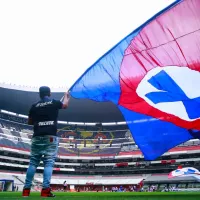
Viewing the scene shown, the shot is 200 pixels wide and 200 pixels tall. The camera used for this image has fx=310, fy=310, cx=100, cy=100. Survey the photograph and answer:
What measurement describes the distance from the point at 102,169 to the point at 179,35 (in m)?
48.1

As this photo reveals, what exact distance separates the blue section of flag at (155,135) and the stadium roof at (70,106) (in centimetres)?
4506

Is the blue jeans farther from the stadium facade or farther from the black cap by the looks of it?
the stadium facade

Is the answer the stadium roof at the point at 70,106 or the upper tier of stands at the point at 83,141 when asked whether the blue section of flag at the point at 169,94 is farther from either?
the stadium roof at the point at 70,106

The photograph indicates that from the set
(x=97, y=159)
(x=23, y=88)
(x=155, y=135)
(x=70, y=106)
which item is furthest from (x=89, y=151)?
(x=155, y=135)

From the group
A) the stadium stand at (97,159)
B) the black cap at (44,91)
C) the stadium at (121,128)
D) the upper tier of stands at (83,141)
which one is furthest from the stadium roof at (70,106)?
the black cap at (44,91)

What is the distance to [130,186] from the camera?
4719 cm

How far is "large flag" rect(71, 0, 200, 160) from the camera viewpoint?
21.4ft

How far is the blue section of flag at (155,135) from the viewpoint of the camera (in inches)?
256

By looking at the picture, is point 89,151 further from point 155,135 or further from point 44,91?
point 44,91

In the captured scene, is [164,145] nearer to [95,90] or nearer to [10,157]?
[95,90]

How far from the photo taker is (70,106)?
54219mm

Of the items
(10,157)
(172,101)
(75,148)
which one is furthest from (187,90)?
(75,148)

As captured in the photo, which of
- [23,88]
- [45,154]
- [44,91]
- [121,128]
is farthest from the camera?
[121,128]

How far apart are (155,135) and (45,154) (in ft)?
9.07
